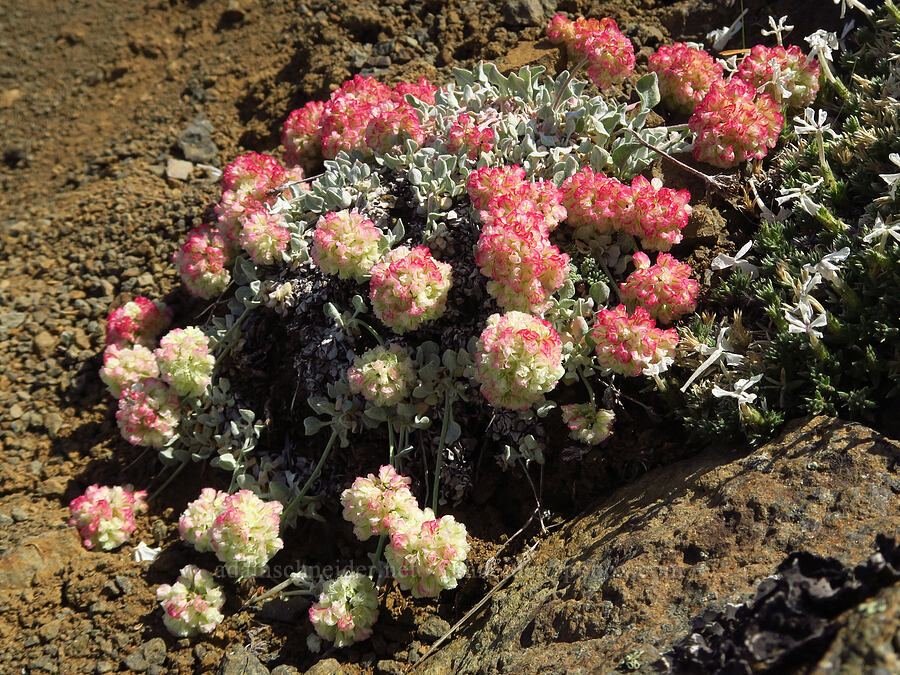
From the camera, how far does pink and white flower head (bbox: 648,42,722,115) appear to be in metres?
3.80

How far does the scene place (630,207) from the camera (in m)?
3.23

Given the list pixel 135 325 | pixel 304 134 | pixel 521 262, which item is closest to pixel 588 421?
pixel 521 262

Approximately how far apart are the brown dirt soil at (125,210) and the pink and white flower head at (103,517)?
0.08m

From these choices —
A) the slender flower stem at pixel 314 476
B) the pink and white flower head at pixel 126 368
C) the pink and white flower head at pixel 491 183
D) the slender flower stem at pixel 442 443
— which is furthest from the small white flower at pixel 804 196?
the pink and white flower head at pixel 126 368

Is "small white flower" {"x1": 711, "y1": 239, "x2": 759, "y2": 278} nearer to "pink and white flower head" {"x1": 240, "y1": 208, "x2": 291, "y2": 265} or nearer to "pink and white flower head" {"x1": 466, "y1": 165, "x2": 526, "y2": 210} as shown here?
"pink and white flower head" {"x1": 466, "y1": 165, "x2": 526, "y2": 210}

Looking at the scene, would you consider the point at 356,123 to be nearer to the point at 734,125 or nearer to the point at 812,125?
the point at 734,125

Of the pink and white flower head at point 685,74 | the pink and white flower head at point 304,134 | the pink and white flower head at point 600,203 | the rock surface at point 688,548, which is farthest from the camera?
the pink and white flower head at point 304,134

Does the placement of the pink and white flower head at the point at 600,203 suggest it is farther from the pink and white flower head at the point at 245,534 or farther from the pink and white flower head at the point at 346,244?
the pink and white flower head at the point at 245,534

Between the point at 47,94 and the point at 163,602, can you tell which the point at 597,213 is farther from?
the point at 47,94

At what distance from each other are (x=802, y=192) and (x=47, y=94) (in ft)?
20.4

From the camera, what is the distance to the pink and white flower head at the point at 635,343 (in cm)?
288

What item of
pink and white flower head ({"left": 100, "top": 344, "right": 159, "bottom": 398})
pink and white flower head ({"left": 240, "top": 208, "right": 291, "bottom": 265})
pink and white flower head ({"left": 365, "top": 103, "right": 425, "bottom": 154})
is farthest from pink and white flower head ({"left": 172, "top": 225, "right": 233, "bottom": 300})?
pink and white flower head ({"left": 365, "top": 103, "right": 425, "bottom": 154})

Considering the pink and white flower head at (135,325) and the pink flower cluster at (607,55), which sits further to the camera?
the pink and white flower head at (135,325)

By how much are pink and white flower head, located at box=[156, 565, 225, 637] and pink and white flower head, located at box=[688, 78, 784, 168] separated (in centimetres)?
305
